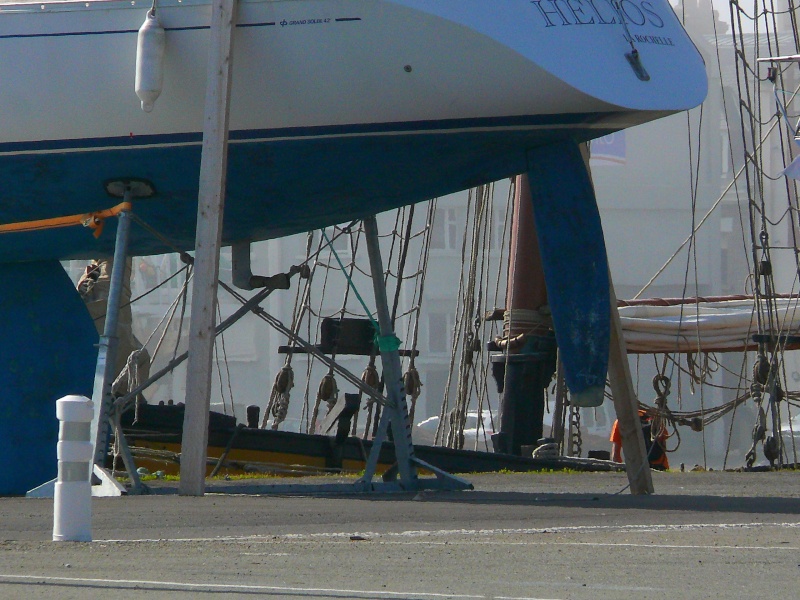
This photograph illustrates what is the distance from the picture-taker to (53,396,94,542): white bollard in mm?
5012

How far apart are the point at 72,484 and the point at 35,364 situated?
4.22 meters

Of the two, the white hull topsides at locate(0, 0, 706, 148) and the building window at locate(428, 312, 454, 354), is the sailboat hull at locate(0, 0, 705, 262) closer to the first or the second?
Answer: the white hull topsides at locate(0, 0, 706, 148)

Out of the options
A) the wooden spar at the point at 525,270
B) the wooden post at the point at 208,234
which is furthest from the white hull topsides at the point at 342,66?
the wooden spar at the point at 525,270

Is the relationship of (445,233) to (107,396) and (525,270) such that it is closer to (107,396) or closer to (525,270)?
(525,270)

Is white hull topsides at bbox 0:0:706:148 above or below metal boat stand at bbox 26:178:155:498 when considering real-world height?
above

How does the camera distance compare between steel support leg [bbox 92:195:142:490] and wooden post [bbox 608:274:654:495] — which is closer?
steel support leg [bbox 92:195:142:490]

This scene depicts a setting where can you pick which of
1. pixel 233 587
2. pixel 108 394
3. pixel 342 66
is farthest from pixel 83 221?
pixel 233 587

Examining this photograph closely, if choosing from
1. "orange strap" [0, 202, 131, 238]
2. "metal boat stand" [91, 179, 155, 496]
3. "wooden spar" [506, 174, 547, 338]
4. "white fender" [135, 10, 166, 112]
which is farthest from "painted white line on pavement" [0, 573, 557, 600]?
"wooden spar" [506, 174, 547, 338]

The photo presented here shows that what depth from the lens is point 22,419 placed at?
29.6ft

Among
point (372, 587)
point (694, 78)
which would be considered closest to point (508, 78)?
point (694, 78)

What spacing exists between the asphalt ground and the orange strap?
5.31 feet

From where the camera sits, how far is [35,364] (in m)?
9.04

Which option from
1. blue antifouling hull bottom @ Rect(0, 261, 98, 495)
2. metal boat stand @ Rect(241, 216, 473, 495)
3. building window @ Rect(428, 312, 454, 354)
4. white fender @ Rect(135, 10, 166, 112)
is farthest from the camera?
building window @ Rect(428, 312, 454, 354)

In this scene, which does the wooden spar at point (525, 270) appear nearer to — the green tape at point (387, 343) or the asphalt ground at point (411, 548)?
the green tape at point (387, 343)
